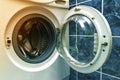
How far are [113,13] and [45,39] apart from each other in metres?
0.51

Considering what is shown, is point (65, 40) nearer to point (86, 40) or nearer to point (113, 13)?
point (86, 40)

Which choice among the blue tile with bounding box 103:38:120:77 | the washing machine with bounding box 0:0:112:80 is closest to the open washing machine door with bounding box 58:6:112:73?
the washing machine with bounding box 0:0:112:80

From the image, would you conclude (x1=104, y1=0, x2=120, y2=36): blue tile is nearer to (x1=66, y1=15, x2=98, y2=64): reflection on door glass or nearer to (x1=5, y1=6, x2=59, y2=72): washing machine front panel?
(x1=66, y1=15, x2=98, y2=64): reflection on door glass

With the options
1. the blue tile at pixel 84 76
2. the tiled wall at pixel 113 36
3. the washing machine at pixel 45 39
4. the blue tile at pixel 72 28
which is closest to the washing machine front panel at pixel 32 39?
the washing machine at pixel 45 39

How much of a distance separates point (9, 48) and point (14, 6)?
256mm

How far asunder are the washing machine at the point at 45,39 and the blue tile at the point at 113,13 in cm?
10

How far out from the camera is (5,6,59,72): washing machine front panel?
43.1 inches

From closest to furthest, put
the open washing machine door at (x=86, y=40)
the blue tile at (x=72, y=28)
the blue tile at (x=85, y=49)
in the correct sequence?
1. the open washing machine door at (x=86, y=40)
2. the blue tile at (x=85, y=49)
3. the blue tile at (x=72, y=28)

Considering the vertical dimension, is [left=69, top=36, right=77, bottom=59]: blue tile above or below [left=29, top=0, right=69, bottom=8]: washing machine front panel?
below

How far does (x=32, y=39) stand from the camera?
1255 millimetres

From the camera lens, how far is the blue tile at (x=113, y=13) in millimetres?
969

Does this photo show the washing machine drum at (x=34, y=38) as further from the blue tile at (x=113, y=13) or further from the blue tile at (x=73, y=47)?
the blue tile at (x=113, y=13)

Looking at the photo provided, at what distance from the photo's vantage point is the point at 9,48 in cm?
108

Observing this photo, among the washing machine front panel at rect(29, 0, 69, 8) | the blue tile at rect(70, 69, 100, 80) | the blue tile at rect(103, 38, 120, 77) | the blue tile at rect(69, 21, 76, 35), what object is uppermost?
the washing machine front panel at rect(29, 0, 69, 8)
